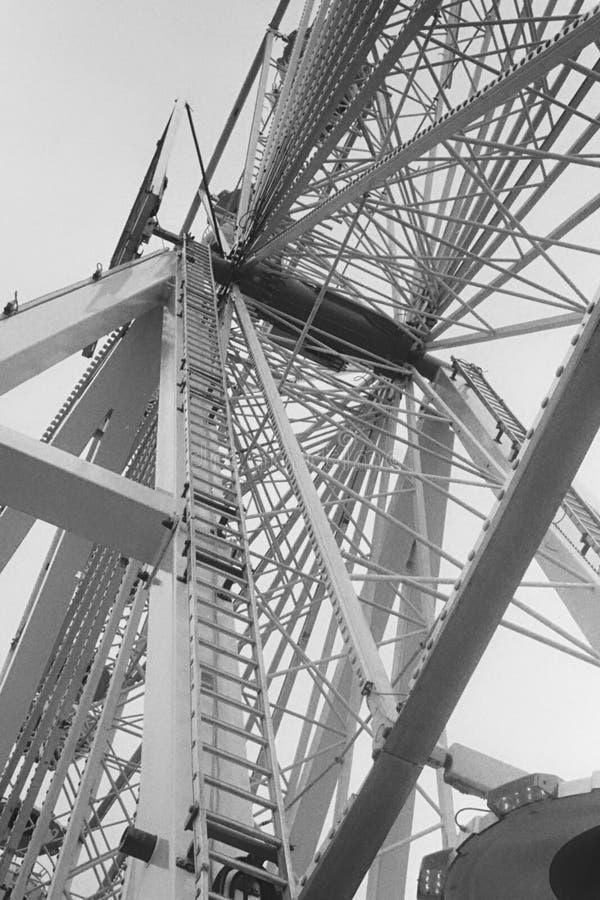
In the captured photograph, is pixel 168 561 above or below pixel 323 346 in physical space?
below

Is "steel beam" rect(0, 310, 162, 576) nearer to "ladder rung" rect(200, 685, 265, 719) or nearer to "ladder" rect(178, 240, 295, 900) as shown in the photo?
"ladder" rect(178, 240, 295, 900)

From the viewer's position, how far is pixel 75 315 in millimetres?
14227

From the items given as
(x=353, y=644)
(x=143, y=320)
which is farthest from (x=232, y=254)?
(x=353, y=644)

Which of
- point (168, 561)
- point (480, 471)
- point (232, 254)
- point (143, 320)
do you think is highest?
point (232, 254)

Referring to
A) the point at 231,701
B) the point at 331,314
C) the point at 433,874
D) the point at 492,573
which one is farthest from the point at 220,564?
the point at 331,314

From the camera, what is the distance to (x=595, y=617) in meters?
12.7

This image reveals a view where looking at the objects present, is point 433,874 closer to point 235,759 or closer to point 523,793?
point 523,793

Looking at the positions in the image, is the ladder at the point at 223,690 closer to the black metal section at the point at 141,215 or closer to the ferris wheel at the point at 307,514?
the ferris wheel at the point at 307,514

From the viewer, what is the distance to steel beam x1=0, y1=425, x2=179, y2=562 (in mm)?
9648

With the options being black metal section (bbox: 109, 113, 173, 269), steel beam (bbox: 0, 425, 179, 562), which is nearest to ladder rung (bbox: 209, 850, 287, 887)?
steel beam (bbox: 0, 425, 179, 562)

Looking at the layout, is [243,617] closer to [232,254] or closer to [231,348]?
[231,348]

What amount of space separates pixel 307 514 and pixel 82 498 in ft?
7.31

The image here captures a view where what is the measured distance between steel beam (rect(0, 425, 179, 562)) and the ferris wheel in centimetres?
3

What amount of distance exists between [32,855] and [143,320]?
353 inches
